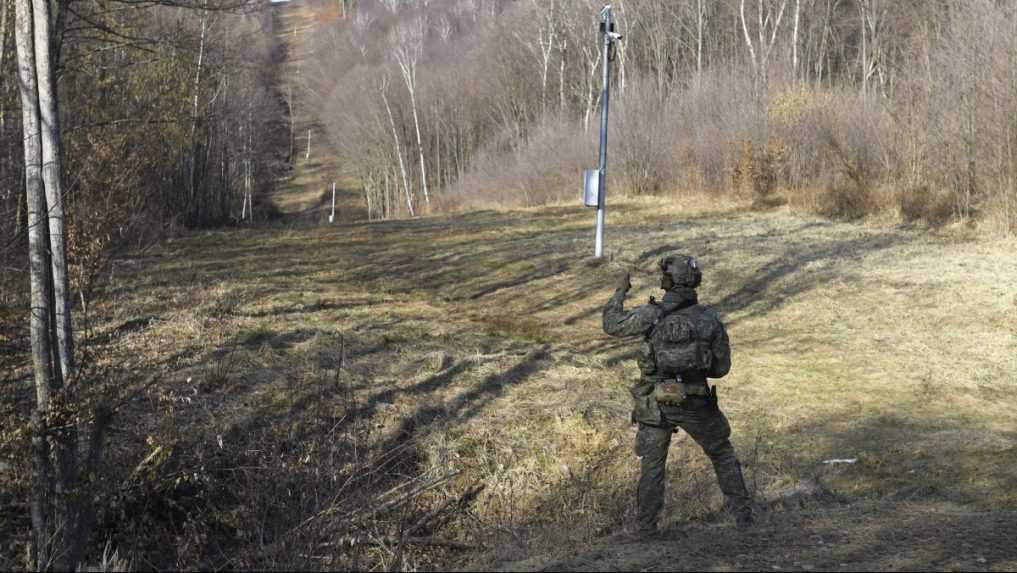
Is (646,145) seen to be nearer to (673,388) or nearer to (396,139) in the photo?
(396,139)

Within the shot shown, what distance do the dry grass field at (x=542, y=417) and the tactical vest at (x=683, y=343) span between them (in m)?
→ 1.06

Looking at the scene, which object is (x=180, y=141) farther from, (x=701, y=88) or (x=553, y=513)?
(x=553, y=513)

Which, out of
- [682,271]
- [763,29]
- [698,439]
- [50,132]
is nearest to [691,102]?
[763,29]

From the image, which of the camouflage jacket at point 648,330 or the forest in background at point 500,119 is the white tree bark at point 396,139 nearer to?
the forest in background at point 500,119

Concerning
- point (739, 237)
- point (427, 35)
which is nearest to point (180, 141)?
point (739, 237)

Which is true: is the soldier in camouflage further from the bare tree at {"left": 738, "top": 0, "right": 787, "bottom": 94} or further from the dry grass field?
the bare tree at {"left": 738, "top": 0, "right": 787, "bottom": 94}

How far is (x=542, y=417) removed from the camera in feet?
28.8

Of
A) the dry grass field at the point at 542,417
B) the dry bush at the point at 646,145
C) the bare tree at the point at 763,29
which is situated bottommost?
the dry grass field at the point at 542,417

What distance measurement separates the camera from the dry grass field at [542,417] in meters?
5.74

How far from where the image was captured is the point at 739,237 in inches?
732

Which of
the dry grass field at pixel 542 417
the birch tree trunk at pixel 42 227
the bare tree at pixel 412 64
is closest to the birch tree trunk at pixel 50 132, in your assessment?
the birch tree trunk at pixel 42 227

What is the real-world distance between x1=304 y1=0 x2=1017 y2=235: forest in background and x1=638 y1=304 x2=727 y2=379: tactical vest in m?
15.5

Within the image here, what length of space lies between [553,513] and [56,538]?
148 inches

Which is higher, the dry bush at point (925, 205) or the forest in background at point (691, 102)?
the forest in background at point (691, 102)
